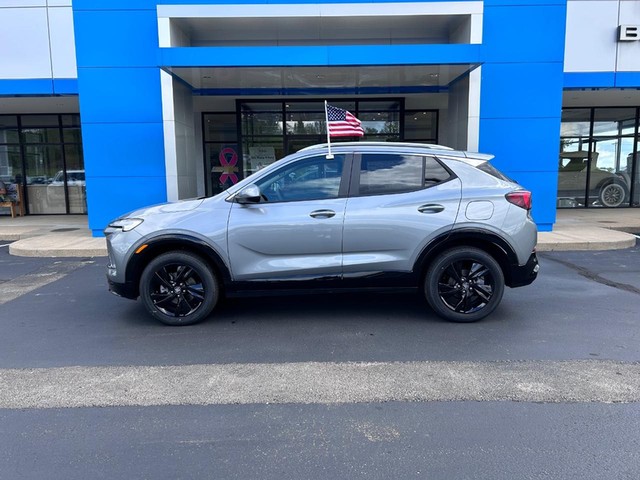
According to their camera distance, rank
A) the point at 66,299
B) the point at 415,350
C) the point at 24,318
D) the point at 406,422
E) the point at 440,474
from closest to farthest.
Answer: the point at 440,474 → the point at 406,422 → the point at 415,350 → the point at 24,318 → the point at 66,299

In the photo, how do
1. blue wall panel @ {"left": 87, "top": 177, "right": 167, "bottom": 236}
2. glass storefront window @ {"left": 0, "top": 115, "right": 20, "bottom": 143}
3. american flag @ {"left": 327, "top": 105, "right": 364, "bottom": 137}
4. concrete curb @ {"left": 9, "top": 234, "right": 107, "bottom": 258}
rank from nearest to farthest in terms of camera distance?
1. american flag @ {"left": 327, "top": 105, "right": 364, "bottom": 137}
2. concrete curb @ {"left": 9, "top": 234, "right": 107, "bottom": 258}
3. blue wall panel @ {"left": 87, "top": 177, "right": 167, "bottom": 236}
4. glass storefront window @ {"left": 0, "top": 115, "right": 20, "bottom": 143}

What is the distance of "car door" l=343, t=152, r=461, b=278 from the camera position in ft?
16.7

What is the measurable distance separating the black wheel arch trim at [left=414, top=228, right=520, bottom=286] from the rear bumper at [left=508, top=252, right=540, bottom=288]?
0.03 ft

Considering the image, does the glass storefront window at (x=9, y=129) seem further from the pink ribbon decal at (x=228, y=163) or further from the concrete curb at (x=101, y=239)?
the pink ribbon decal at (x=228, y=163)

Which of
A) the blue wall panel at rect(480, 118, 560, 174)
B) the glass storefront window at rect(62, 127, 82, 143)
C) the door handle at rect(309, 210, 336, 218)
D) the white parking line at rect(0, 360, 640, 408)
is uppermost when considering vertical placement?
the glass storefront window at rect(62, 127, 82, 143)

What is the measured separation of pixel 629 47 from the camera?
11.9 m

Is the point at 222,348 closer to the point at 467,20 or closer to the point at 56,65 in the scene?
the point at 467,20

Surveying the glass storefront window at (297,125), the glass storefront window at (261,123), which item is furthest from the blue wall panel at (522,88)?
the glass storefront window at (261,123)

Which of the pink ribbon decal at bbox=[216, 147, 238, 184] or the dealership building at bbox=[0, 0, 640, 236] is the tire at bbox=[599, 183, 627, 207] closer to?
the dealership building at bbox=[0, 0, 640, 236]

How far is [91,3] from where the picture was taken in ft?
35.3

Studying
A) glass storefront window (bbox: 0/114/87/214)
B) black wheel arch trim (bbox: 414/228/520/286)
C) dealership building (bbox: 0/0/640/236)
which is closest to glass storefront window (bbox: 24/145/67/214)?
glass storefront window (bbox: 0/114/87/214)

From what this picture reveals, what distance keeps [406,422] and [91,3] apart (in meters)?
11.4

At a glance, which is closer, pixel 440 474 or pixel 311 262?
pixel 440 474

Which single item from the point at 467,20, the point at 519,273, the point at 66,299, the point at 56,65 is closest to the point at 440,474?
the point at 519,273
